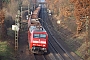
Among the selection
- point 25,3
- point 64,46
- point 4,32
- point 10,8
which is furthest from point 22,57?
point 25,3

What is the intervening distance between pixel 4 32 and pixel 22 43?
12.0 ft

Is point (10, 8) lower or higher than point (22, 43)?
higher

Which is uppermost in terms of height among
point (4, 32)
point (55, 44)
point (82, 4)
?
point (82, 4)

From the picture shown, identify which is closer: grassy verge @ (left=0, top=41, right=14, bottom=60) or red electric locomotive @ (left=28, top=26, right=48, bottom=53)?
grassy verge @ (left=0, top=41, right=14, bottom=60)

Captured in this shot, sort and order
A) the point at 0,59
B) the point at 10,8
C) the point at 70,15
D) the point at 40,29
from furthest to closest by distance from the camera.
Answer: the point at 10,8 → the point at 70,15 → the point at 40,29 → the point at 0,59

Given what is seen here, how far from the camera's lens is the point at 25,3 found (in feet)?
306

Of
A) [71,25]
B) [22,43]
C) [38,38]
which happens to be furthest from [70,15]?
[38,38]

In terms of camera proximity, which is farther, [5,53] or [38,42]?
[38,42]

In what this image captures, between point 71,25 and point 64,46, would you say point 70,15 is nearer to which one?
point 71,25

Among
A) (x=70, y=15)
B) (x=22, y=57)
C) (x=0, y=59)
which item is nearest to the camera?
(x=0, y=59)

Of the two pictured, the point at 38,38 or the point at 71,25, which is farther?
the point at 71,25

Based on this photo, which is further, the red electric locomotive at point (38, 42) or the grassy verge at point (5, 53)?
the red electric locomotive at point (38, 42)

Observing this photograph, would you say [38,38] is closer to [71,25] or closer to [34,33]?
[34,33]

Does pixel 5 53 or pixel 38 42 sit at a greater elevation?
pixel 38 42
